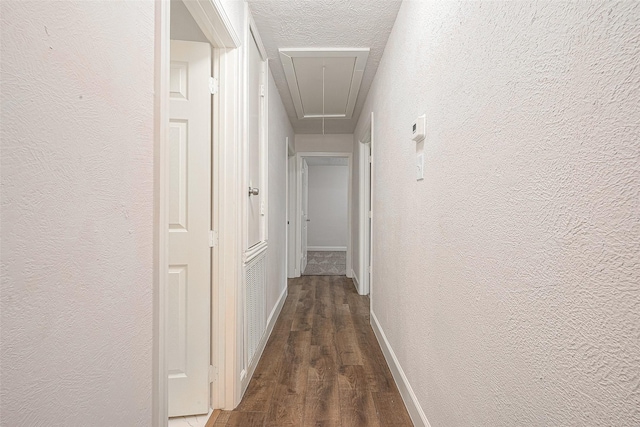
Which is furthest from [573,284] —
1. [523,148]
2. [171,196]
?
[171,196]

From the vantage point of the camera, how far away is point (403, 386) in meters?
2.10

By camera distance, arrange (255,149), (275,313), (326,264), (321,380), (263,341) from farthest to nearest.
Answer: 1. (326,264)
2. (275,313)
3. (263,341)
4. (255,149)
5. (321,380)

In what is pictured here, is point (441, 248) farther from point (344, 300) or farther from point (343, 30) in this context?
point (344, 300)

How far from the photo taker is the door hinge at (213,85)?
76.7 inches

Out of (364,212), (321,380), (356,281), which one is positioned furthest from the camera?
(356,281)

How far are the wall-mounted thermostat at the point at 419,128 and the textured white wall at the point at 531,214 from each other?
7cm

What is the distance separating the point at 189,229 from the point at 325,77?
6.93 ft

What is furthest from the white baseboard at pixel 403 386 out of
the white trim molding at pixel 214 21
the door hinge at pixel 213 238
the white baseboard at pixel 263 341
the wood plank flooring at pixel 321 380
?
the white trim molding at pixel 214 21

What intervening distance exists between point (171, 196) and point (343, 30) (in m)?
1.62

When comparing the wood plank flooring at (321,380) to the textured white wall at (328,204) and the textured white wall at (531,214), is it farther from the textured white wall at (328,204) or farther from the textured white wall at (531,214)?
the textured white wall at (328,204)

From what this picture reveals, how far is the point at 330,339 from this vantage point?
313 centimetres

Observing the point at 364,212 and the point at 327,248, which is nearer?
the point at 364,212

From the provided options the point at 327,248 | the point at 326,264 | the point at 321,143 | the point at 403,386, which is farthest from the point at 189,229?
the point at 327,248

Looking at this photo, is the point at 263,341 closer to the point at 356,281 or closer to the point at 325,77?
the point at 325,77
